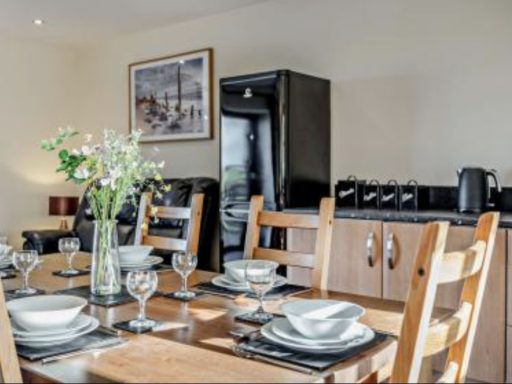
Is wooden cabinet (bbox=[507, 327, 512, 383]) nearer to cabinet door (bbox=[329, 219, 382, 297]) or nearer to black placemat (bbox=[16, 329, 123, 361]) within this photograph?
cabinet door (bbox=[329, 219, 382, 297])

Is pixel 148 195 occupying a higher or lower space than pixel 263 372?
higher

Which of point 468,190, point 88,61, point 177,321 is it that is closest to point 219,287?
→ point 177,321

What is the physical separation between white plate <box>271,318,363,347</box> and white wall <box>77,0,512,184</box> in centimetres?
214

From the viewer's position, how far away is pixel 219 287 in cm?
191

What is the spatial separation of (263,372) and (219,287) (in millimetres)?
801

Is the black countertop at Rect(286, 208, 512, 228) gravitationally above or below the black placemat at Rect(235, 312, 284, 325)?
above

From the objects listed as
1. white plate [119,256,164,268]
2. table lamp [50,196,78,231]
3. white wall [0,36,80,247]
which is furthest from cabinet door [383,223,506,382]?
white wall [0,36,80,247]

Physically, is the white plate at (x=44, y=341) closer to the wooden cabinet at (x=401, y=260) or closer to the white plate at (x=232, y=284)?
the white plate at (x=232, y=284)

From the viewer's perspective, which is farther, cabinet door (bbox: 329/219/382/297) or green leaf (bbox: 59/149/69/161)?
cabinet door (bbox: 329/219/382/297)

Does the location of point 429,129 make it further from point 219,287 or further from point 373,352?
point 373,352

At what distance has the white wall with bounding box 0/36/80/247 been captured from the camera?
5.12 m

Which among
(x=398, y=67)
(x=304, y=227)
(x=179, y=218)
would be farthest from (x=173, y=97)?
(x=304, y=227)

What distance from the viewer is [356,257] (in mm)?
2893

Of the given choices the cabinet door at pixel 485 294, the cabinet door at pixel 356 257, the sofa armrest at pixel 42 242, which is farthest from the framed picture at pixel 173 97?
the cabinet door at pixel 485 294
